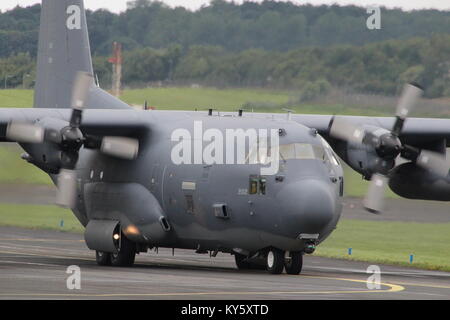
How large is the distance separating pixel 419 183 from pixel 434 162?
117 centimetres

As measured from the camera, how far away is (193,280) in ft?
68.8

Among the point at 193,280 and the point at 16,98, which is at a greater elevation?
the point at 16,98

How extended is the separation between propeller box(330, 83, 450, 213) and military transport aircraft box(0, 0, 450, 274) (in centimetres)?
3

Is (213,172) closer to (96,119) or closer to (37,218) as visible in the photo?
(96,119)

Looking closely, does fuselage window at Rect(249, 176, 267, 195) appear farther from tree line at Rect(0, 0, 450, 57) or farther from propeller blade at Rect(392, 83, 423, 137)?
tree line at Rect(0, 0, 450, 57)

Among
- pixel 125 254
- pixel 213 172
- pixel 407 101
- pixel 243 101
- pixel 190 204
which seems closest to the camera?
pixel 213 172

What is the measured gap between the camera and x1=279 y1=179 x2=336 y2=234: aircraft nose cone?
22.0m

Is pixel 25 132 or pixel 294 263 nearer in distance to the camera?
pixel 294 263

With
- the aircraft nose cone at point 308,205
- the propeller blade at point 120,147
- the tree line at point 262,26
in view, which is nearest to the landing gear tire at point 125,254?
the propeller blade at point 120,147

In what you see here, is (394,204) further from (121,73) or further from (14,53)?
(14,53)

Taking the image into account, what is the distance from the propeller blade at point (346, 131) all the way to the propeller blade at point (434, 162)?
157cm

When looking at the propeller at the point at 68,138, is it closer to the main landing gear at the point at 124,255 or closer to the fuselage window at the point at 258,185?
the main landing gear at the point at 124,255

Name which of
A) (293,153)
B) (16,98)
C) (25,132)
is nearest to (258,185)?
(293,153)
